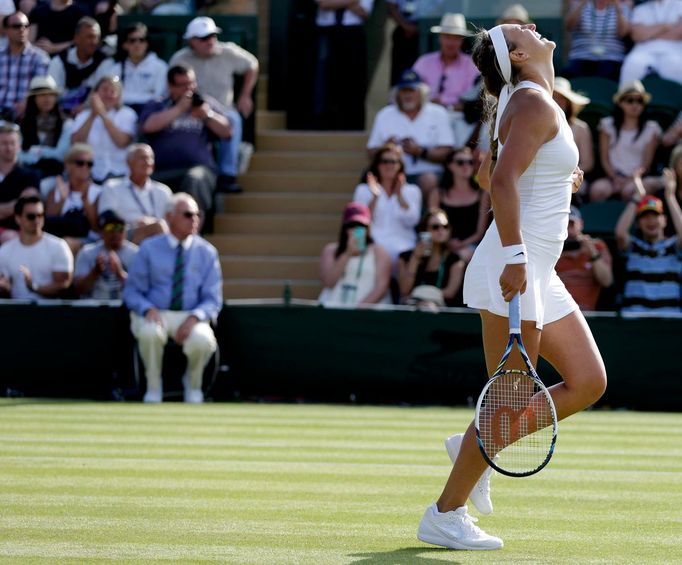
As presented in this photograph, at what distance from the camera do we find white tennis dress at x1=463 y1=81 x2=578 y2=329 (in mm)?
4969

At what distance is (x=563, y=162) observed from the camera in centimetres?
498

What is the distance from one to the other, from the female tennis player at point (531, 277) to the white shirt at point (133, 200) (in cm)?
879

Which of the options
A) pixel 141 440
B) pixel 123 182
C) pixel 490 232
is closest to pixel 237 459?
pixel 141 440

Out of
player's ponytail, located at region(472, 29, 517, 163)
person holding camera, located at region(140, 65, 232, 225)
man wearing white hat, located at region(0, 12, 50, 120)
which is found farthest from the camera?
man wearing white hat, located at region(0, 12, 50, 120)

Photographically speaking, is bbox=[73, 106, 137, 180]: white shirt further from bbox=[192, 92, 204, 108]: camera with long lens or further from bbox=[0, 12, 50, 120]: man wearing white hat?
bbox=[0, 12, 50, 120]: man wearing white hat

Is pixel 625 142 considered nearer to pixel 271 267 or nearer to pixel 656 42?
pixel 656 42

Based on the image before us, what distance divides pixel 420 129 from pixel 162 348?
13.3 feet

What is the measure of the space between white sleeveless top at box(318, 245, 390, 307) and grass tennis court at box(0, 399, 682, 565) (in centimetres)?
276

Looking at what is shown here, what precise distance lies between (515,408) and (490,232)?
0.63m

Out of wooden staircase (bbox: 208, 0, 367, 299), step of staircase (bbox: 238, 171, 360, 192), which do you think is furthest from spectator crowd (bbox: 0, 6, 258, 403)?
step of staircase (bbox: 238, 171, 360, 192)

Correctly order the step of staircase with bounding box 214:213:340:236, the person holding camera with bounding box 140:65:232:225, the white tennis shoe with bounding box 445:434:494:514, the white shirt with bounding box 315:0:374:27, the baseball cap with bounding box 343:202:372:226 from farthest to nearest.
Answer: the white shirt with bounding box 315:0:374:27 → the step of staircase with bounding box 214:213:340:236 → the person holding camera with bounding box 140:65:232:225 → the baseball cap with bounding box 343:202:372:226 → the white tennis shoe with bounding box 445:434:494:514

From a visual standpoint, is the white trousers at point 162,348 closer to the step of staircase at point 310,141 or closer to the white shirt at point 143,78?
the white shirt at point 143,78

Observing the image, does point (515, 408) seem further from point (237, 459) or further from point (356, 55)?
point (356, 55)

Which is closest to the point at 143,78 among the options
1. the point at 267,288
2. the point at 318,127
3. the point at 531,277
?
the point at 318,127
